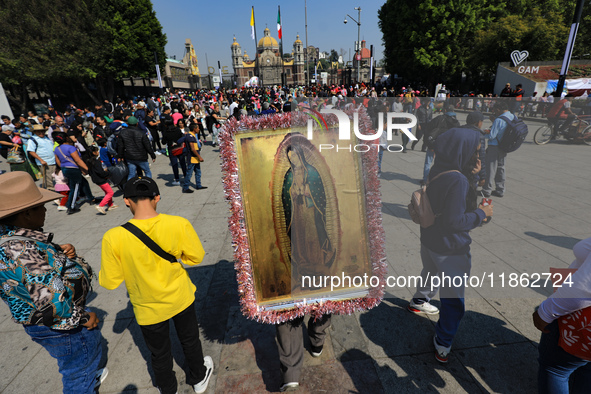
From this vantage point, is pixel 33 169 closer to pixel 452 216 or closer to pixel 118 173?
pixel 118 173

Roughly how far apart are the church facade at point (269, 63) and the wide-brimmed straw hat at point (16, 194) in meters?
90.0

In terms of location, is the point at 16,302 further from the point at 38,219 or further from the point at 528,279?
the point at 528,279

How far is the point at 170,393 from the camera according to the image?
2.27 metres

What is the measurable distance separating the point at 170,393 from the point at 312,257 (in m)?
1.65

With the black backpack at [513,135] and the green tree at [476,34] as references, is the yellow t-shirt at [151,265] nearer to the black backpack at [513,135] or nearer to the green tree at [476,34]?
the black backpack at [513,135]

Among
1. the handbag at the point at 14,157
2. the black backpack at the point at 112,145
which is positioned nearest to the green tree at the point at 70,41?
the handbag at the point at 14,157

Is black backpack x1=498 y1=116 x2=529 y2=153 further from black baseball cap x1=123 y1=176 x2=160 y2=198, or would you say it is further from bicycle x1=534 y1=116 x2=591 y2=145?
black baseball cap x1=123 y1=176 x2=160 y2=198

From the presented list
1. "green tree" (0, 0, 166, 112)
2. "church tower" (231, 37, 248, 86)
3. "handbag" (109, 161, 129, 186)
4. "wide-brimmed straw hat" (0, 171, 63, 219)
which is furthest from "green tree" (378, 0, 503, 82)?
"church tower" (231, 37, 248, 86)

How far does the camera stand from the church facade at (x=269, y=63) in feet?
290

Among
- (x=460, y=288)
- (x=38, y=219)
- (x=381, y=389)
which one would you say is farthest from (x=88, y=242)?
(x=460, y=288)

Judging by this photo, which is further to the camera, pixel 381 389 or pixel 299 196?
pixel 381 389

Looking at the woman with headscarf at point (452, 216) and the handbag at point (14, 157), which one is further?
the handbag at point (14, 157)

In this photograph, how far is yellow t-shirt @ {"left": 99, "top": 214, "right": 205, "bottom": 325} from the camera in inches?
75.0

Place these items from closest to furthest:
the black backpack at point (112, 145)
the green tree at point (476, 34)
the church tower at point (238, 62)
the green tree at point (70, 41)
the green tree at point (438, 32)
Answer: the black backpack at point (112, 145), the green tree at point (70, 41), the green tree at point (476, 34), the green tree at point (438, 32), the church tower at point (238, 62)
